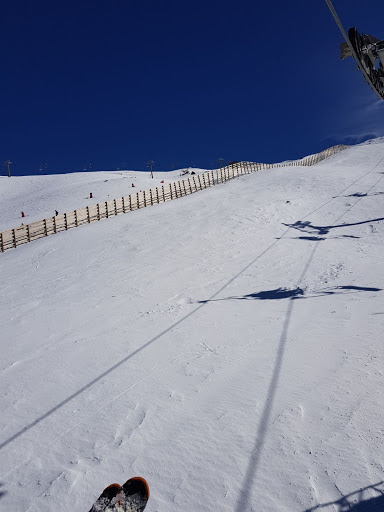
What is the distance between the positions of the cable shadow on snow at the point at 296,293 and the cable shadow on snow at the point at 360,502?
23.6 feet

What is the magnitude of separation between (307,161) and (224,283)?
55.3 meters

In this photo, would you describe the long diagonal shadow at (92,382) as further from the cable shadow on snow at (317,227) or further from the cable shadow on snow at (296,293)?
the cable shadow on snow at (317,227)

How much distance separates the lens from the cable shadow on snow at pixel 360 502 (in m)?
3.55

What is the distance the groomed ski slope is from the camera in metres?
4.21

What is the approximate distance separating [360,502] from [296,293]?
7834 millimetres

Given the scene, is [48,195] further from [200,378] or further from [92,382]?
[200,378]

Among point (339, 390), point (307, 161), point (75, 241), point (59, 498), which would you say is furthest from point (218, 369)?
point (307, 161)

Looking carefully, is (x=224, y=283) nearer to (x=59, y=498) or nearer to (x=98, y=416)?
(x=98, y=416)

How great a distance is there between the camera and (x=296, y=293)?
1112 centimetres

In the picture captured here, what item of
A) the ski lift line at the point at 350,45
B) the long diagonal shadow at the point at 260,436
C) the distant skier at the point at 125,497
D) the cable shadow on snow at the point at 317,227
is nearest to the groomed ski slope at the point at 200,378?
the long diagonal shadow at the point at 260,436

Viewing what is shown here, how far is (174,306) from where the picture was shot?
11.1m

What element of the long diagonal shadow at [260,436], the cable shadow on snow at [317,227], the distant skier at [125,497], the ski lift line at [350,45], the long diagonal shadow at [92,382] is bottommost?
the long diagonal shadow at [92,382]

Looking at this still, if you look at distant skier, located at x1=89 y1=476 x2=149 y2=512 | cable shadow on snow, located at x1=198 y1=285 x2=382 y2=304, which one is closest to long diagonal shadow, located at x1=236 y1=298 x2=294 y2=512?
distant skier, located at x1=89 y1=476 x2=149 y2=512

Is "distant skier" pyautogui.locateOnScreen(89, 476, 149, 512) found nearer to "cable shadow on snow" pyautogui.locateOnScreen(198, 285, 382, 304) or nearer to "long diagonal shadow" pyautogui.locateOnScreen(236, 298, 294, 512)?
"long diagonal shadow" pyautogui.locateOnScreen(236, 298, 294, 512)
